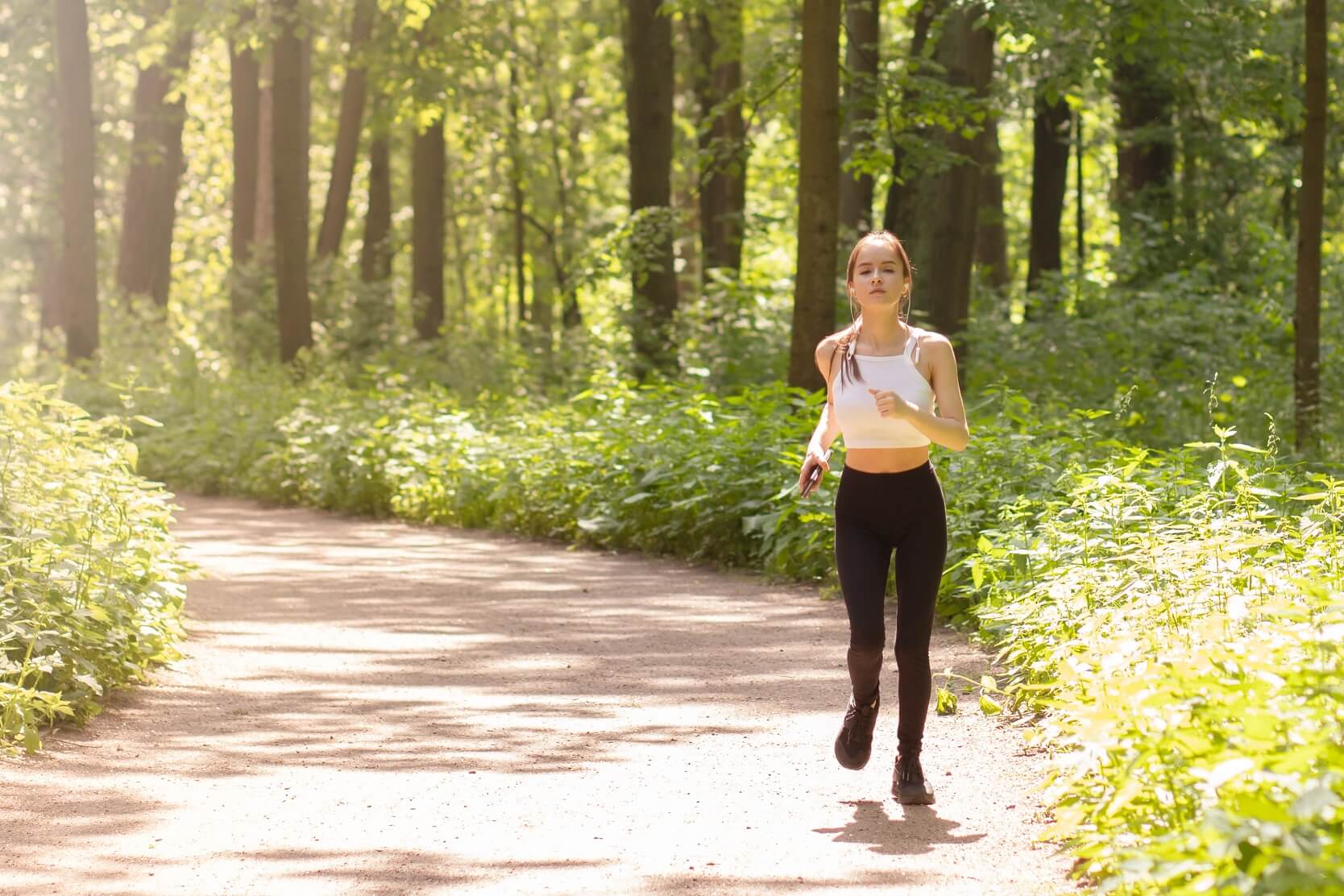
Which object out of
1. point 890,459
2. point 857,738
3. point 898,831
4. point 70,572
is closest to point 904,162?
point 70,572

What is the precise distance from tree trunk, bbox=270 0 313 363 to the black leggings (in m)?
16.9

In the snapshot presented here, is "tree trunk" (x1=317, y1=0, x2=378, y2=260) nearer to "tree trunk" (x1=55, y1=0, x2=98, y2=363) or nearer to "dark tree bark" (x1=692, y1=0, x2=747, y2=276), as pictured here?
"tree trunk" (x1=55, y1=0, x2=98, y2=363)

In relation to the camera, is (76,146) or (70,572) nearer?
(70,572)

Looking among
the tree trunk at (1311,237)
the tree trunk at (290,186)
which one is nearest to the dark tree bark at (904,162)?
the tree trunk at (1311,237)

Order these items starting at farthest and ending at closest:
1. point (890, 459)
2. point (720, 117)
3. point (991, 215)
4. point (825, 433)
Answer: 1. point (991, 215)
2. point (720, 117)
3. point (825, 433)
4. point (890, 459)

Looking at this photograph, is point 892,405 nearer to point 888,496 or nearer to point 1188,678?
point 888,496

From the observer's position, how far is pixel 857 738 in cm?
579

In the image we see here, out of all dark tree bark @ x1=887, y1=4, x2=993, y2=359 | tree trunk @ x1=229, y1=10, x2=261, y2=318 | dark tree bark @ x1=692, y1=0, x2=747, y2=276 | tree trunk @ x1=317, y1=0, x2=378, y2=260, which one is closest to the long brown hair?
dark tree bark @ x1=887, y1=4, x2=993, y2=359

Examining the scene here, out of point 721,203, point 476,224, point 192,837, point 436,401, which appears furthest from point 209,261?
point 192,837

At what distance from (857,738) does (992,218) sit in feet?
72.9

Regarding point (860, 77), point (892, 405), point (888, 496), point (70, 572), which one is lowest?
point (70, 572)

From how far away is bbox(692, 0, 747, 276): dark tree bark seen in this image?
928 inches

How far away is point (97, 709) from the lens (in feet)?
23.8

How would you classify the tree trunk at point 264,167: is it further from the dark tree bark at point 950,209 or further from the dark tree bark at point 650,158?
the dark tree bark at point 950,209
